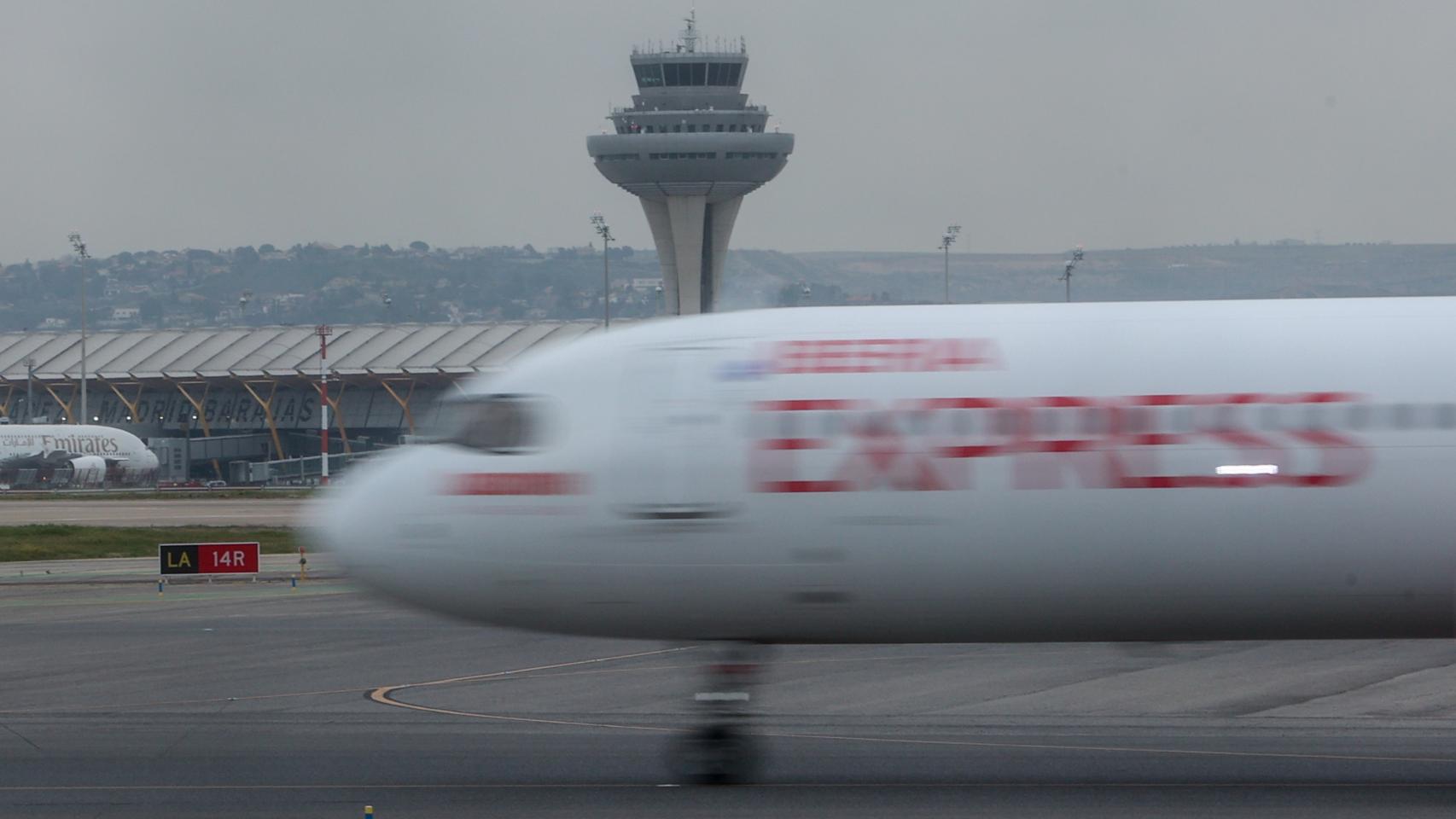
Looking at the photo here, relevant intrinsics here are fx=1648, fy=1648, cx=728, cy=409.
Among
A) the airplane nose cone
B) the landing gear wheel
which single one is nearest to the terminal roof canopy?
the airplane nose cone

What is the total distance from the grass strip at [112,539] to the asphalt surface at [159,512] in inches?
173

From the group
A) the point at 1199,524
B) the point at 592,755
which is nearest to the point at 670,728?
the point at 592,755

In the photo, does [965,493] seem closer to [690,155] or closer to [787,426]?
[787,426]

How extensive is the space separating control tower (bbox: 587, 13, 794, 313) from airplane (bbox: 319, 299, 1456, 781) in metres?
137

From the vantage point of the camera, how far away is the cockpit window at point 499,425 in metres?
18.1

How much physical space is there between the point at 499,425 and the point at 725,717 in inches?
163

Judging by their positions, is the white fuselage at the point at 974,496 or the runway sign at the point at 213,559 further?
the runway sign at the point at 213,559

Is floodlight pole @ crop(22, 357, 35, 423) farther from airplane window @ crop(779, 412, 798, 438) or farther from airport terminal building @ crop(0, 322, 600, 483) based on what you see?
airplane window @ crop(779, 412, 798, 438)

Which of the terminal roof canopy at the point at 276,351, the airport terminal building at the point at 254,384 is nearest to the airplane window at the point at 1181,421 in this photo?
the airport terminal building at the point at 254,384

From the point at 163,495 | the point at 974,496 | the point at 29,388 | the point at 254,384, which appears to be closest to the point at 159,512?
the point at 163,495

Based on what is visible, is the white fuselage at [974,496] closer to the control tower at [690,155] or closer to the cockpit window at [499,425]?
the cockpit window at [499,425]

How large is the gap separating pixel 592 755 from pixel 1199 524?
8.21m

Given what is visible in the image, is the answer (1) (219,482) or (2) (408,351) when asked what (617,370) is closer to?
(1) (219,482)

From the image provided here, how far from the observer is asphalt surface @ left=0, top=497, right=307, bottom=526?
7169 centimetres
